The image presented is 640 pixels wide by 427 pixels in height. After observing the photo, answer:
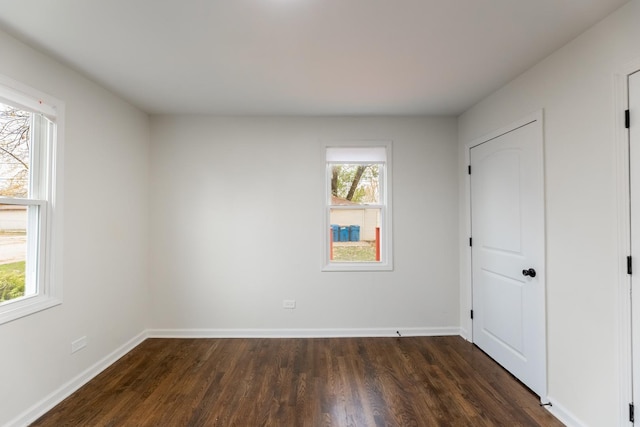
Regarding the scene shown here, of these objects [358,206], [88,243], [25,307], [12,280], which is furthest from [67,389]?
[358,206]

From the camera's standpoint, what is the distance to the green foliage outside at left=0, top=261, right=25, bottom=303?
A: 1.98 m

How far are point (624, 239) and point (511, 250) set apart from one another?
0.98 metres

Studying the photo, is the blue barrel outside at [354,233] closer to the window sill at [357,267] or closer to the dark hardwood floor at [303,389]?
the window sill at [357,267]

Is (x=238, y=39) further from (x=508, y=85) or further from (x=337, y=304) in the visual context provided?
(x=337, y=304)

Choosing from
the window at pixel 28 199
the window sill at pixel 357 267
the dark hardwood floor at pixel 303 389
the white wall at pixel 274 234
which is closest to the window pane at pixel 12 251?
the window at pixel 28 199

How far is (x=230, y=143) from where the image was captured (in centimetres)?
353

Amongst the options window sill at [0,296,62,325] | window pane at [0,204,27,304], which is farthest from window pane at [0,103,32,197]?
window sill at [0,296,62,325]

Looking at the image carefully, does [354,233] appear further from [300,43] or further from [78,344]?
[78,344]

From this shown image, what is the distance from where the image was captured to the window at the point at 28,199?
6.49 feet

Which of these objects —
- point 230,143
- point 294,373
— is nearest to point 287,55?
point 230,143

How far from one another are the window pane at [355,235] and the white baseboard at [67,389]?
2429 millimetres

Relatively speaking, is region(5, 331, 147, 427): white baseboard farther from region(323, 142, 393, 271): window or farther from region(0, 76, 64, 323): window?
region(323, 142, 393, 271): window

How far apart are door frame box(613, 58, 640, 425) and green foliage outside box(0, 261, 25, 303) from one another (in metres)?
3.85

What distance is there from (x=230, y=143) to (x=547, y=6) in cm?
303
